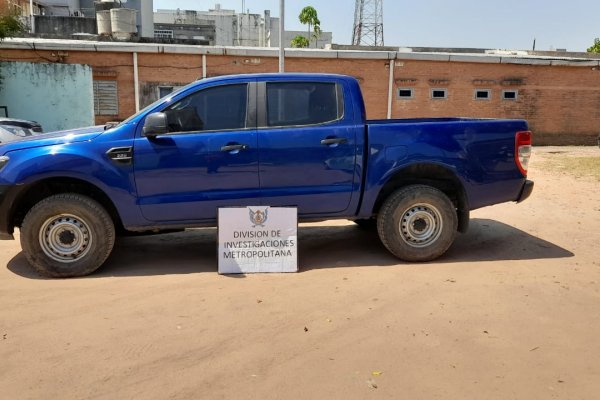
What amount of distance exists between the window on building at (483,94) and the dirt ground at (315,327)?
17.9m

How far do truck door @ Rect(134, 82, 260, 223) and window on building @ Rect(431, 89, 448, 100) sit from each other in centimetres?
1855

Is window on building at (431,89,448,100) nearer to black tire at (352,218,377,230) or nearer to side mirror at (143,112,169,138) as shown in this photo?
black tire at (352,218,377,230)

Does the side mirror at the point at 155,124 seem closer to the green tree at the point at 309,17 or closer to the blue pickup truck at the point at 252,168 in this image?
the blue pickup truck at the point at 252,168

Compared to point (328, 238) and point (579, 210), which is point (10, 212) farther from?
point (579, 210)

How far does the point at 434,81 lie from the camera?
2239 centimetres

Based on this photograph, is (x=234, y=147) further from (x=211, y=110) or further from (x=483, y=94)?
(x=483, y=94)

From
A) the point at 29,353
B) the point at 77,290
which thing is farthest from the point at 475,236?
the point at 29,353

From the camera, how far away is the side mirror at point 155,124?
4934 millimetres

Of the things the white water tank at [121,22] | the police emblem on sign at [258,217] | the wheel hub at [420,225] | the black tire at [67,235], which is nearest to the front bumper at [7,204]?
the black tire at [67,235]

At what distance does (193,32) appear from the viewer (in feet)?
159

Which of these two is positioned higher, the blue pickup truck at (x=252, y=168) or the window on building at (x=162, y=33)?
the window on building at (x=162, y=33)

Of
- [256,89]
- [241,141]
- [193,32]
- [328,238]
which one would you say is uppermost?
[193,32]

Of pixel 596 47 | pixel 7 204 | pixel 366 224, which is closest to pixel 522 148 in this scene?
pixel 366 224

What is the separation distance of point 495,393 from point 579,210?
602cm
